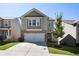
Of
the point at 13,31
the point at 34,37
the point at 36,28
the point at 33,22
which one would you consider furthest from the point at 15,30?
the point at 33,22

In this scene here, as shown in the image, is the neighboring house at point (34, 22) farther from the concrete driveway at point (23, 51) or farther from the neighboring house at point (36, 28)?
the concrete driveway at point (23, 51)

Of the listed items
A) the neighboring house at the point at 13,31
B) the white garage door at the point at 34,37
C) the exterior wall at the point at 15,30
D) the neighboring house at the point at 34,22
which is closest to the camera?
the neighboring house at the point at 13,31

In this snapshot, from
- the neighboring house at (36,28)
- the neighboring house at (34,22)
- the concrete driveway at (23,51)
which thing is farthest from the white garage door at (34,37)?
the concrete driveway at (23,51)

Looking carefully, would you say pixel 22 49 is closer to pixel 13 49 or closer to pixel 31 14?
pixel 13 49

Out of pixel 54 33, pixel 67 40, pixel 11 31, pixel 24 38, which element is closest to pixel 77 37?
pixel 67 40

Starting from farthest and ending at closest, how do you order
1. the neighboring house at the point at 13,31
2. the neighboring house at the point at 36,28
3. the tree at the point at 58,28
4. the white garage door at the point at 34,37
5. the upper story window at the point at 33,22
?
the upper story window at the point at 33,22, the neighboring house at the point at 36,28, the white garage door at the point at 34,37, the neighboring house at the point at 13,31, the tree at the point at 58,28

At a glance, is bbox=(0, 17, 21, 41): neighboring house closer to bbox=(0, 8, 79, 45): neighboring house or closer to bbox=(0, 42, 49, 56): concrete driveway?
bbox=(0, 8, 79, 45): neighboring house

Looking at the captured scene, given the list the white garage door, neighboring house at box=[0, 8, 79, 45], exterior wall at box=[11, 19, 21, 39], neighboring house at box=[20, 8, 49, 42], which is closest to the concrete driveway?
exterior wall at box=[11, 19, 21, 39]

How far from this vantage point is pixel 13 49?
15539 mm

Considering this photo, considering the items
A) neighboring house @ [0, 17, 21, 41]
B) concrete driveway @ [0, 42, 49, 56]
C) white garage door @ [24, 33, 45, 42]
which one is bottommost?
concrete driveway @ [0, 42, 49, 56]

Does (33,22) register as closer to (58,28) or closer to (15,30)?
(15,30)

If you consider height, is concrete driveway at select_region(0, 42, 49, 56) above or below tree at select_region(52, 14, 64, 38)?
below

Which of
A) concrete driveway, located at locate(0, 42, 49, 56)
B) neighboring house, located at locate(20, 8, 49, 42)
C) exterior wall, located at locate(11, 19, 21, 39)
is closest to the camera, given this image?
concrete driveway, located at locate(0, 42, 49, 56)

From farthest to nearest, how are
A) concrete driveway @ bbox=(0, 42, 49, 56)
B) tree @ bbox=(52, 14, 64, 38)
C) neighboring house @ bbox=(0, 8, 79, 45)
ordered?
1. neighboring house @ bbox=(0, 8, 79, 45)
2. tree @ bbox=(52, 14, 64, 38)
3. concrete driveway @ bbox=(0, 42, 49, 56)
